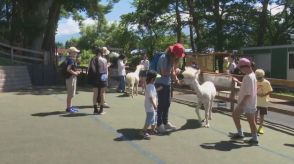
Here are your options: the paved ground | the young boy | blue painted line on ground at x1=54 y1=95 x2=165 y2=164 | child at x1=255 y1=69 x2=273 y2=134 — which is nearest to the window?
the paved ground

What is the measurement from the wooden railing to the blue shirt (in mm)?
16273

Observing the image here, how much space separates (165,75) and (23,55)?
60.3 ft

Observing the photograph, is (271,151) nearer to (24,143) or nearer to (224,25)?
(24,143)

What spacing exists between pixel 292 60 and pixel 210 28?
6707mm

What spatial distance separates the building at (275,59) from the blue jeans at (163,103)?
22.6 metres

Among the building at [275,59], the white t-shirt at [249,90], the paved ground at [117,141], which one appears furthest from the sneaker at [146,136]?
the building at [275,59]

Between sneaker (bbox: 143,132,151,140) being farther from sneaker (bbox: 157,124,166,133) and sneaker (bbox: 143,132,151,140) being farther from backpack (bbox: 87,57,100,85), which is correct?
backpack (bbox: 87,57,100,85)

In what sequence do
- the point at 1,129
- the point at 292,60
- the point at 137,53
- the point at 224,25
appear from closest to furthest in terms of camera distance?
1. the point at 1,129
2. the point at 292,60
3. the point at 224,25
4. the point at 137,53

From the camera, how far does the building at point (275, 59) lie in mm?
32031

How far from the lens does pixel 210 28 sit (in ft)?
119

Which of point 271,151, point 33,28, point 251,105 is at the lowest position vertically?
point 271,151

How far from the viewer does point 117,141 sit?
9602 millimetres

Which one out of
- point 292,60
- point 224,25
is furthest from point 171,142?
point 224,25

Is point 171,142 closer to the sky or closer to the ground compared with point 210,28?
closer to the ground
